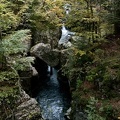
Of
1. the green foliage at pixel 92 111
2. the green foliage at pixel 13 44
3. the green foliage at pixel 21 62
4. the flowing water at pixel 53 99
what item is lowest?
the flowing water at pixel 53 99

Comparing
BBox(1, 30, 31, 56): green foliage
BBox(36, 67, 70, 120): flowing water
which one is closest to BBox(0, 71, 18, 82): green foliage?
BBox(1, 30, 31, 56): green foliage

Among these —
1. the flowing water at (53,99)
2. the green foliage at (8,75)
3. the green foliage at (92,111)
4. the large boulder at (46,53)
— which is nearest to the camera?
the green foliage at (92,111)

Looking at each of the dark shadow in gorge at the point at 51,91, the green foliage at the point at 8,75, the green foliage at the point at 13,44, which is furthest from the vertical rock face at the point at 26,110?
the dark shadow in gorge at the point at 51,91

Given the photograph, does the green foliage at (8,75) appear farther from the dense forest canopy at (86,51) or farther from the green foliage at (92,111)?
the green foliage at (92,111)

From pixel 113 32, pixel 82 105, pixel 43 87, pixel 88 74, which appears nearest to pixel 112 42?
pixel 113 32

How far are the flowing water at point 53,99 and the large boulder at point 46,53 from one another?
1.78m

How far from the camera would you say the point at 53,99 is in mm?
21641

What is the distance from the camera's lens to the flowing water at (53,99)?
1939 centimetres

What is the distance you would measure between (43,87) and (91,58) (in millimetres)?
7714

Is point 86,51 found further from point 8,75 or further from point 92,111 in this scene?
point 8,75

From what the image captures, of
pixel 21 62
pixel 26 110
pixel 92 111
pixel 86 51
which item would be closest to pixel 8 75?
pixel 21 62

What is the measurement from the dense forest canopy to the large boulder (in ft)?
7.86

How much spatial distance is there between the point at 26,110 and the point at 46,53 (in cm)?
1013

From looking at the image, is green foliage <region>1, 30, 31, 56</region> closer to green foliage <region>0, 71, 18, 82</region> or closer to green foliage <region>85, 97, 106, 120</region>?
green foliage <region>0, 71, 18, 82</region>
